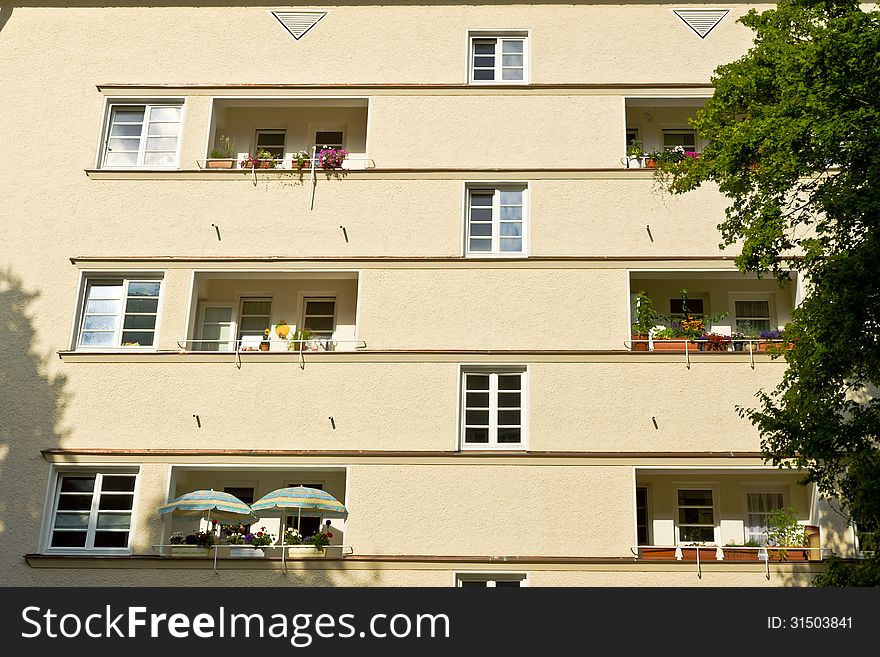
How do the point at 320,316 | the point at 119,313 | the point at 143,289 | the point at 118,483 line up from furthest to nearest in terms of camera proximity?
the point at 320,316 < the point at 143,289 < the point at 119,313 < the point at 118,483

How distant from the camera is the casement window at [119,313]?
930 inches

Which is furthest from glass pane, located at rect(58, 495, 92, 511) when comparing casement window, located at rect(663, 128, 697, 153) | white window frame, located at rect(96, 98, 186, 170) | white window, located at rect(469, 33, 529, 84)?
casement window, located at rect(663, 128, 697, 153)

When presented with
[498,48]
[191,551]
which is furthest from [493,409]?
[498,48]

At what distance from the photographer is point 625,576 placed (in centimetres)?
2136

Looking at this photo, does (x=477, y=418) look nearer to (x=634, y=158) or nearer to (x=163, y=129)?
(x=634, y=158)

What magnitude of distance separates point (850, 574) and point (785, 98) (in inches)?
294

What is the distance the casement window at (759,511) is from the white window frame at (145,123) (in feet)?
47.3

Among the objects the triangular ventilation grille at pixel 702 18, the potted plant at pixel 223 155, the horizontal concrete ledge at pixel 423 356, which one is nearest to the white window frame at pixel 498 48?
the triangular ventilation grille at pixel 702 18

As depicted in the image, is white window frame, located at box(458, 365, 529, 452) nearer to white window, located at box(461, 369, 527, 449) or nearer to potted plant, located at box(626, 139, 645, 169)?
white window, located at box(461, 369, 527, 449)

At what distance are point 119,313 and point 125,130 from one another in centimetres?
451

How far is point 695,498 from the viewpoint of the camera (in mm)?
23047

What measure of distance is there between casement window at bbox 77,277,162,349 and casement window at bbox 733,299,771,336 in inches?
496

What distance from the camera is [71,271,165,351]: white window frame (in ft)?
77.0

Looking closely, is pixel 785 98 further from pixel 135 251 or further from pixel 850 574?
pixel 135 251
